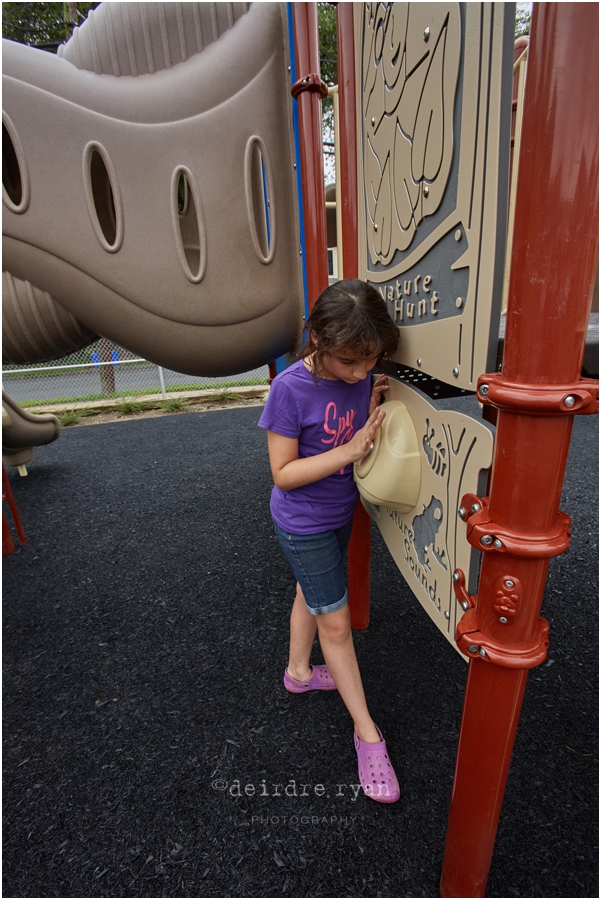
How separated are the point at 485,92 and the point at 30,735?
6.49 feet

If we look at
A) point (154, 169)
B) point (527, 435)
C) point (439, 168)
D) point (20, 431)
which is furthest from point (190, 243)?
point (20, 431)

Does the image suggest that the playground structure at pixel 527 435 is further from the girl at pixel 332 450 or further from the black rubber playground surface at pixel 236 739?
the black rubber playground surface at pixel 236 739

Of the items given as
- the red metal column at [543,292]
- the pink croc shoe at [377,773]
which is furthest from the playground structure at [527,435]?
the pink croc shoe at [377,773]

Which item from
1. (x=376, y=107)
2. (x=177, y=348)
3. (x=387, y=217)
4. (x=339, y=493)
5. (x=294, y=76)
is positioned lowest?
(x=339, y=493)

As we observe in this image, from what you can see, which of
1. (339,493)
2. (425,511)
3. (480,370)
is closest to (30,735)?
(339,493)

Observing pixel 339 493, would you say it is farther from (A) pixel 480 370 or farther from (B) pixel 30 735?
(B) pixel 30 735

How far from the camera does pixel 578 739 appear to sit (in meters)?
1.42

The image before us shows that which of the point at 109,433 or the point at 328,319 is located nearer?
the point at 328,319

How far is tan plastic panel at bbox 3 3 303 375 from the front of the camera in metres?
1.52

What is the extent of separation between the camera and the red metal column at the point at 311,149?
1.50m

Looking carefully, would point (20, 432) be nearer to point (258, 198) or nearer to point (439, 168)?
point (258, 198)

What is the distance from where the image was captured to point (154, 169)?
5.12 feet

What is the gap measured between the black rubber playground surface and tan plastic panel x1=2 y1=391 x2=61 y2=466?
4.26 ft

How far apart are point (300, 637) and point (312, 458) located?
2.28 feet
